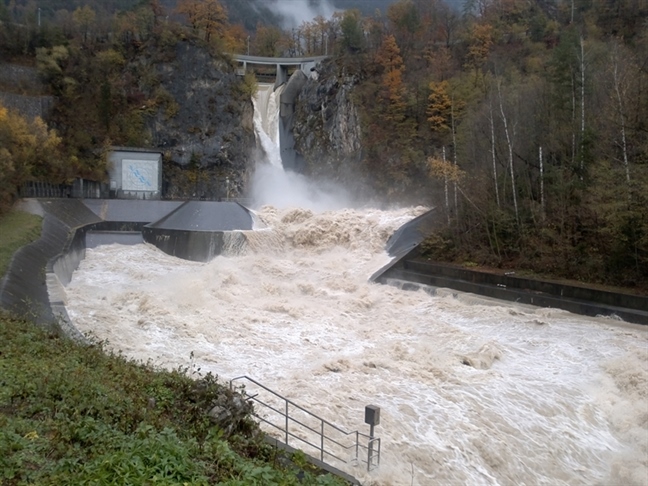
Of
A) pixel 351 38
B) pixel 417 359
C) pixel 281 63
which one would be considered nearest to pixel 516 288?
pixel 417 359

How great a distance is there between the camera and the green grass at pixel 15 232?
46.3 ft

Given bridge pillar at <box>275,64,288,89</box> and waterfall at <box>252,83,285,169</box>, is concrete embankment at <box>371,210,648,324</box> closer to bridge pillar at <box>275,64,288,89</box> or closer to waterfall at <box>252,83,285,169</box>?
waterfall at <box>252,83,285,169</box>

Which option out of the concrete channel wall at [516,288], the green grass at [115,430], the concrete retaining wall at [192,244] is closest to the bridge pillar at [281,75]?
the concrete retaining wall at [192,244]

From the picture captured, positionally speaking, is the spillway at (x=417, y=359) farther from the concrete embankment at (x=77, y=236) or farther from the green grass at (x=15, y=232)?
the green grass at (x=15, y=232)

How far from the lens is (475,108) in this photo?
88.7 feet

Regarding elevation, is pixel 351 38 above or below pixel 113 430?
above

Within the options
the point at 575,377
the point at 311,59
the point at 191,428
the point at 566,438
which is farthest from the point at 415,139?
the point at 191,428

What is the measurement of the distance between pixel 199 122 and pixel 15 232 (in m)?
24.4

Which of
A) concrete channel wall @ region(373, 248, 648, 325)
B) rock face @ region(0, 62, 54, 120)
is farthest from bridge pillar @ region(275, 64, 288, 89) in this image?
concrete channel wall @ region(373, 248, 648, 325)

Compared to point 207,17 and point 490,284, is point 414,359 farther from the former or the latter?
point 207,17

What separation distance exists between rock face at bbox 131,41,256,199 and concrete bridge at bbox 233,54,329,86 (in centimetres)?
460

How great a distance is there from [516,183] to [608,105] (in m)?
3.86

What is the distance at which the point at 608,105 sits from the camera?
1656cm

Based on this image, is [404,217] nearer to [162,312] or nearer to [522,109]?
[522,109]
